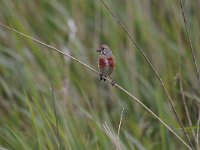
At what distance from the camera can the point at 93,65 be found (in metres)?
4.42

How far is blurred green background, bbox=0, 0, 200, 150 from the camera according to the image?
3.58 m

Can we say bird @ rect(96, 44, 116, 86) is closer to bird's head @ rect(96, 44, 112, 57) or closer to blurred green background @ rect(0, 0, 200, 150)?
bird's head @ rect(96, 44, 112, 57)

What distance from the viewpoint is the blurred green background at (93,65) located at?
3580 mm

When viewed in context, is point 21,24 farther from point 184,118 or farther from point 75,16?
point 184,118

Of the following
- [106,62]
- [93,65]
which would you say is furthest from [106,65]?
[93,65]

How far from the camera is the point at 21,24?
14.0ft

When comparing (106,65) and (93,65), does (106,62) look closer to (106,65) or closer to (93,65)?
(106,65)

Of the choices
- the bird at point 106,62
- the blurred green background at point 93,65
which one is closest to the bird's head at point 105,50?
the bird at point 106,62

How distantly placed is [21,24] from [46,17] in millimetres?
529

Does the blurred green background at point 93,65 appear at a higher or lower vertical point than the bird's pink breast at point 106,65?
higher

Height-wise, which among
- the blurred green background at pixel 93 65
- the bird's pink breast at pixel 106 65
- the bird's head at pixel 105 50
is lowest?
the bird's pink breast at pixel 106 65

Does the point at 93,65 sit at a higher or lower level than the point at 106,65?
higher

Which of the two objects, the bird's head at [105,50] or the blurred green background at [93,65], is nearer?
the bird's head at [105,50]

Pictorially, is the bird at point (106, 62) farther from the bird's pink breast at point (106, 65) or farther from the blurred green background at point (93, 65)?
Result: the blurred green background at point (93, 65)
